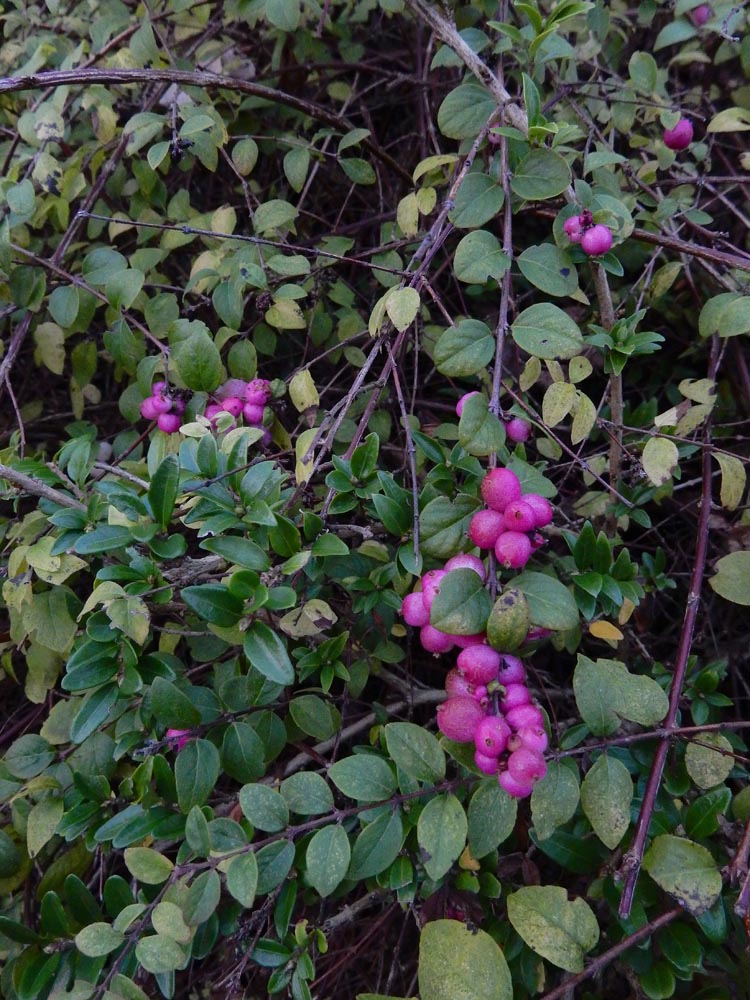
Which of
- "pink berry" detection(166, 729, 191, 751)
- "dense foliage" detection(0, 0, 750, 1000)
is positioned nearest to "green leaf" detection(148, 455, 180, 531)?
"dense foliage" detection(0, 0, 750, 1000)

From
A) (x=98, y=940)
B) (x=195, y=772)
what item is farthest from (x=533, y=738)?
(x=98, y=940)

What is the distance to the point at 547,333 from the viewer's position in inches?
44.9

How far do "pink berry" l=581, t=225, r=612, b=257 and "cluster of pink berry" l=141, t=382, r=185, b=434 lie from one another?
847 millimetres

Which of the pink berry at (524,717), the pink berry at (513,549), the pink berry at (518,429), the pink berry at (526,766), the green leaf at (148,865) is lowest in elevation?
the green leaf at (148,865)

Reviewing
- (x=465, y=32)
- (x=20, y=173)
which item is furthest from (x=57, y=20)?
(x=465, y=32)

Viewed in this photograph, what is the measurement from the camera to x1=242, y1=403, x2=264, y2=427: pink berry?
1494 mm

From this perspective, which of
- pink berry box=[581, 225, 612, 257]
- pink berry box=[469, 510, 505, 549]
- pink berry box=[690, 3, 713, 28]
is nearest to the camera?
pink berry box=[469, 510, 505, 549]

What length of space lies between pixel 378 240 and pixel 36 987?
178cm

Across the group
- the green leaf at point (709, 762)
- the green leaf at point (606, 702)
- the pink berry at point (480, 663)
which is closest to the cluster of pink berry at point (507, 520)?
the pink berry at point (480, 663)

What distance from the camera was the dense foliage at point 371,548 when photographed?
41.1 inches

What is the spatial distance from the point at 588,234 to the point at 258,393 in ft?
2.26

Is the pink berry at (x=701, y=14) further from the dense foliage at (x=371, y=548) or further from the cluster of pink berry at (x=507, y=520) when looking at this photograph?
the cluster of pink berry at (x=507, y=520)

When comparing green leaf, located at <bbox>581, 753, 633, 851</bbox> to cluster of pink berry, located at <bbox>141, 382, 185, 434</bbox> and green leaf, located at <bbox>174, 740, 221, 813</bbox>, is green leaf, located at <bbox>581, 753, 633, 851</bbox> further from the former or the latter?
cluster of pink berry, located at <bbox>141, 382, 185, 434</bbox>

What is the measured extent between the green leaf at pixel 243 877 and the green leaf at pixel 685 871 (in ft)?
1.84
